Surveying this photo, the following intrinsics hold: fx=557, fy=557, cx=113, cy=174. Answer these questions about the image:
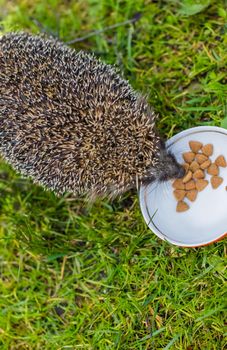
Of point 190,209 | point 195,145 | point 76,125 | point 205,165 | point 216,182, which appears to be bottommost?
point 190,209

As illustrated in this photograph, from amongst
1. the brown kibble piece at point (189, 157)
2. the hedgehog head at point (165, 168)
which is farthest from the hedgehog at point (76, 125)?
the brown kibble piece at point (189, 157)

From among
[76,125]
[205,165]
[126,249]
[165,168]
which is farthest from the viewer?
[126,249]

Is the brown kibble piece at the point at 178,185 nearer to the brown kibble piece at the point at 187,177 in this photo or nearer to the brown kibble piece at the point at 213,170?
the brown kibble piece at the point at 187,177

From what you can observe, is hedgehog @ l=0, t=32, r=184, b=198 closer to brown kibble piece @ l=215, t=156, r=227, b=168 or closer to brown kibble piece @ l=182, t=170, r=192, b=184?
brown kibble piece @ l=182, t=170, r=192, b=184

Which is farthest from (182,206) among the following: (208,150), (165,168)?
(208,150)

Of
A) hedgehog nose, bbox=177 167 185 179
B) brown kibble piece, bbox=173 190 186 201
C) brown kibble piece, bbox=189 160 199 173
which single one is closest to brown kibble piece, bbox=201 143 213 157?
brown kibble piece, bbox=189 160 199 173

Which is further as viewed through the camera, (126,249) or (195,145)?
(126,249)

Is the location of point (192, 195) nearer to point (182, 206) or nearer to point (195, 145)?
point (182, 206)
